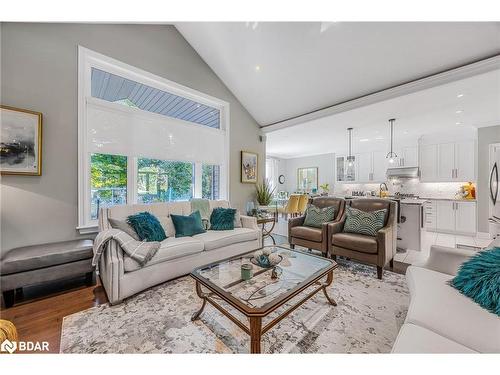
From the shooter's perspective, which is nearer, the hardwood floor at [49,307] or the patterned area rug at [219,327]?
the patterned area rug at [219,327]

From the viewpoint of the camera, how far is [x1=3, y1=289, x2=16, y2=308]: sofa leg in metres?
1.87

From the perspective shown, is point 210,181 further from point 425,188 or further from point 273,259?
point 425,188

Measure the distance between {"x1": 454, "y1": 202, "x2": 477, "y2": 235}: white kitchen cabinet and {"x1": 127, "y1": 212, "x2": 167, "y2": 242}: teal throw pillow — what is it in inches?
257

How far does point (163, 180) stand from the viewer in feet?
11.5

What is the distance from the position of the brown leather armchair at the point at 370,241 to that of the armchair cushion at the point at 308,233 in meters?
0.16

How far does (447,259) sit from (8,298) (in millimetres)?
3900

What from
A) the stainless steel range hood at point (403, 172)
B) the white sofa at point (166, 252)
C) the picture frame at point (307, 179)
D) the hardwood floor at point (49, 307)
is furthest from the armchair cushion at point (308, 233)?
the picture frame at point (307, 179)

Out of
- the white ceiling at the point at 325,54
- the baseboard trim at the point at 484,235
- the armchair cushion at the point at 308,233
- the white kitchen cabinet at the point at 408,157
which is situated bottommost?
the baseboard trim at the point at 484,235

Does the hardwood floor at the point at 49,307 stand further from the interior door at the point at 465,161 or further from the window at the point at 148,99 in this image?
the interior door at the point at 465,161

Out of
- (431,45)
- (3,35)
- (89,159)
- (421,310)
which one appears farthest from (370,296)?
(3,35)

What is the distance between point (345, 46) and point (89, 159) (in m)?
3.72

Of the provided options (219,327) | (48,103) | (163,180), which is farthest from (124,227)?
(48,103)

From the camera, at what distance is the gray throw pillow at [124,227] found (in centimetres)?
236
